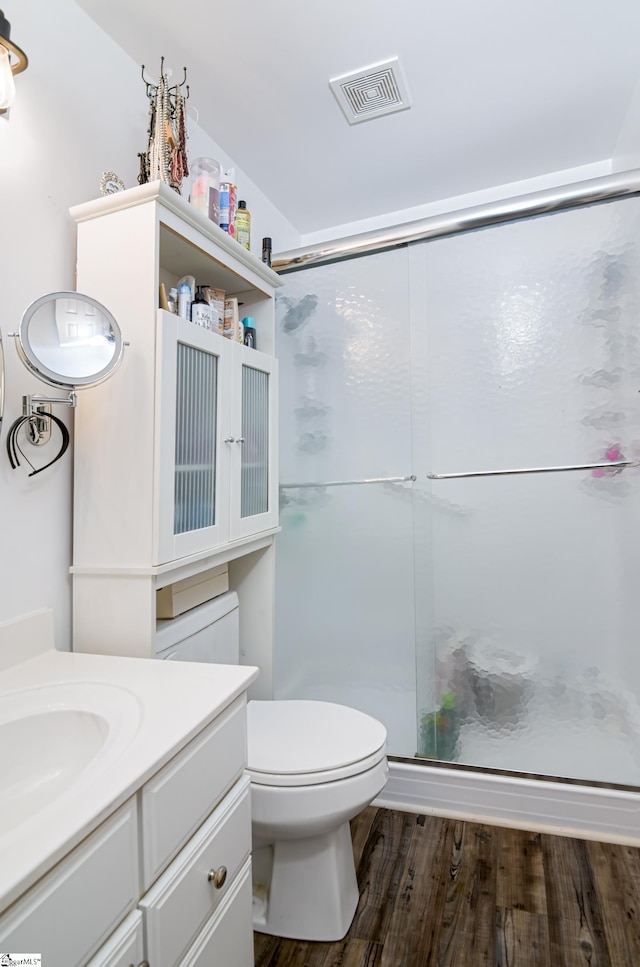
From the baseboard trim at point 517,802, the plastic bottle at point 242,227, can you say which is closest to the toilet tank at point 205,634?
the baseboard trim at point 517,802

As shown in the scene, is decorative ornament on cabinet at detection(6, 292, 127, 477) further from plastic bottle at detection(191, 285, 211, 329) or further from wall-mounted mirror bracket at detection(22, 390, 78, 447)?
plastic bottle at detection(191, 285, 211, 329)

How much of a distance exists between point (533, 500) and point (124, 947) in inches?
63.0

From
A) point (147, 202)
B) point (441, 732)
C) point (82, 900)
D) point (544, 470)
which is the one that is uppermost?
point (147, 202)

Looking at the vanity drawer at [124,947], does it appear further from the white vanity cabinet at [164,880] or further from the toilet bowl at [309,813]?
the toilet bowl at [309,813]

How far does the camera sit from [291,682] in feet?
6.98

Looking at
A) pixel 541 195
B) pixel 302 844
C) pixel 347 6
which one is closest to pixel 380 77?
pixel 347 6

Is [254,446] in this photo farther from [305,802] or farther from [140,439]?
[305,802]

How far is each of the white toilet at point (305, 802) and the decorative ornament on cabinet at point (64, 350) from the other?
575 millimetres

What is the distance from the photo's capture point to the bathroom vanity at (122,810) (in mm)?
539

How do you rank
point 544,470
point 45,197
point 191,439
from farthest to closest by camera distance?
point 544,470
point 191,439
point 45,197

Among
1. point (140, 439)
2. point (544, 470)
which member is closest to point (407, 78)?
point (544, 470)

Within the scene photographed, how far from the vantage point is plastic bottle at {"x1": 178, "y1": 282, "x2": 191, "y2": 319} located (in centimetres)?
136

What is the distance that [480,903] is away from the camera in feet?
4.40

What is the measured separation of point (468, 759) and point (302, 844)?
0.76 m
